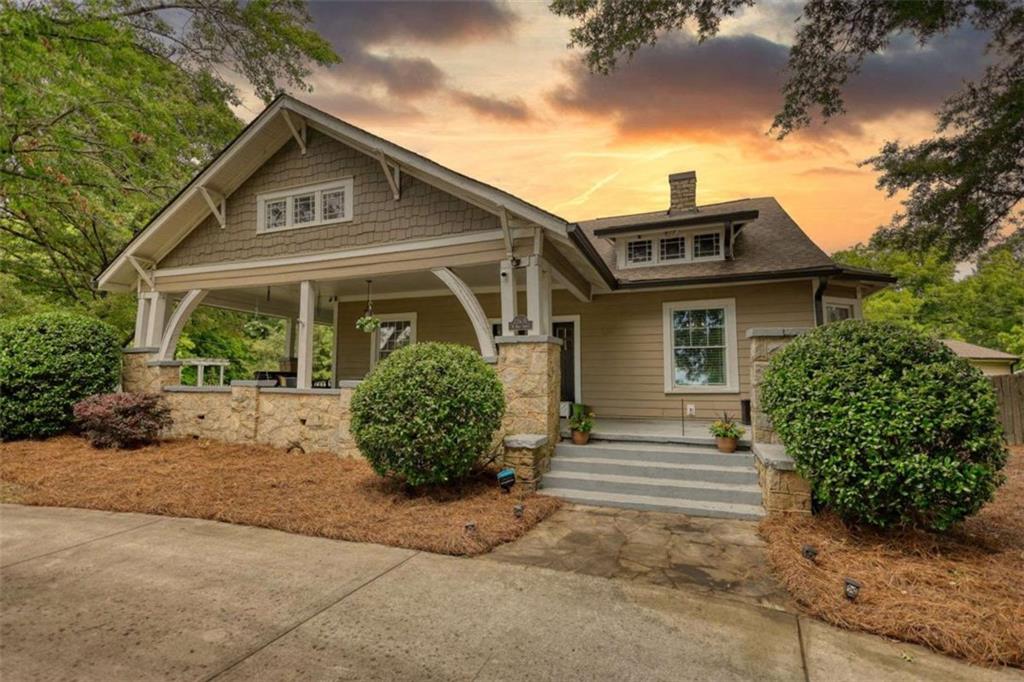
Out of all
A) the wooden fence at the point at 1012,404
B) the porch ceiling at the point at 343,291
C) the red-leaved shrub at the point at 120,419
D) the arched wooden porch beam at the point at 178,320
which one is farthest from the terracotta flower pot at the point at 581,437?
the wooden fence at the point at 1012,404

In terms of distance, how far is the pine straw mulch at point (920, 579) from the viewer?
2.56 m

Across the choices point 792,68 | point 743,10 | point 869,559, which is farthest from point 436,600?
point 792,68

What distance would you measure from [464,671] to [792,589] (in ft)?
7.58

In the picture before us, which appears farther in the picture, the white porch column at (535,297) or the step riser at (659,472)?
the white porch column at (535,297)

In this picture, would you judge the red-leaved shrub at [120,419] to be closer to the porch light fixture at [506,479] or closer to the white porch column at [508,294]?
the white porch column at [508,294]

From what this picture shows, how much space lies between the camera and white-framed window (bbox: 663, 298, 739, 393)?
868 centimetres

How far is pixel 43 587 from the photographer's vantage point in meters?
3.11

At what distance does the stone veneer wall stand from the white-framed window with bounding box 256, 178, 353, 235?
6423mm

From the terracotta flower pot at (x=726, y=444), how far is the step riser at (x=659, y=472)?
39cm

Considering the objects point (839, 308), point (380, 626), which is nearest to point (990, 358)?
point (839, 308)

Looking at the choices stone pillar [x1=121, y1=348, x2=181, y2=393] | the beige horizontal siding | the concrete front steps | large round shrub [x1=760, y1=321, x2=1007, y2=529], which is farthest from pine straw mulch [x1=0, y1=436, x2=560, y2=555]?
the beige horizontal siding

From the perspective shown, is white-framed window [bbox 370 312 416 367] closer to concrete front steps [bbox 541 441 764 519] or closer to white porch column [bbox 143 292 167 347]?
white porch column [bbox 143 292 167 347]

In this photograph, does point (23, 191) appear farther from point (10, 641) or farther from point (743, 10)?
point (743, 10)

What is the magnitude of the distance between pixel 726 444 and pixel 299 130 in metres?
8.41
